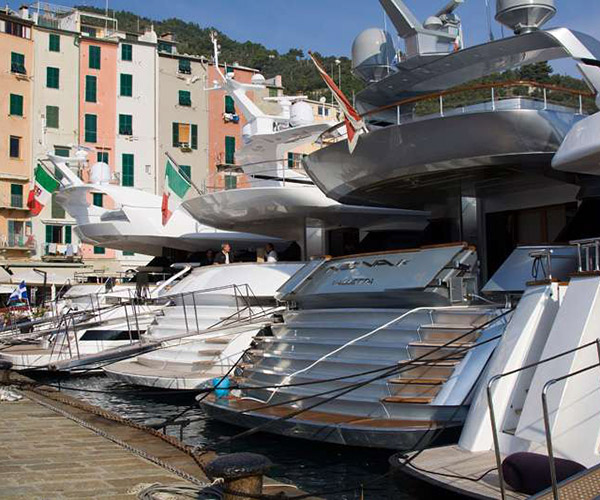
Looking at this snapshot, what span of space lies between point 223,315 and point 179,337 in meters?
1.62

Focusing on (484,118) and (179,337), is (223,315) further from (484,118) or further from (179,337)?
(484,118)

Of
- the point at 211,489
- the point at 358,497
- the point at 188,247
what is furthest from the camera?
the point at 188,247

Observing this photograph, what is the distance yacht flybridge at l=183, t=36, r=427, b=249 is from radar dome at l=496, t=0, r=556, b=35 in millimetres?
6734

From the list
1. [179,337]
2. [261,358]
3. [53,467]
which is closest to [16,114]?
[179,337]

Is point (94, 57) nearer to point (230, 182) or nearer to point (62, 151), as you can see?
point (62, 151)

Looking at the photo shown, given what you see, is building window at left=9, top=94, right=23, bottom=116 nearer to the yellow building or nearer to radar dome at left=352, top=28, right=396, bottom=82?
the yellow building

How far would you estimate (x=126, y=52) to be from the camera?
4909 centimetres

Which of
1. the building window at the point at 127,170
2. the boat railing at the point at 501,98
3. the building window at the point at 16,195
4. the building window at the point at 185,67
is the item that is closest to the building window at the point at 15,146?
the building window at the point at 16,195

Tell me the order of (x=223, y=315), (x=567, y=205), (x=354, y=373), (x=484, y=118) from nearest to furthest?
(x=354, y=373) → (x=484, y=118) → (x=567, y=205) → (x=223, y=315)

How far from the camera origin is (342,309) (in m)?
12.6

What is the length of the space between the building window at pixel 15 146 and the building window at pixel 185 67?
38.6ft

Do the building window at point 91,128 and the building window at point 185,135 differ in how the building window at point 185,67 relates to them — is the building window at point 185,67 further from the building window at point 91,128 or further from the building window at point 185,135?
the building window at point 91,128

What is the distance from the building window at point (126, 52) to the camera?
4891cm

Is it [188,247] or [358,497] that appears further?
[188,247]
